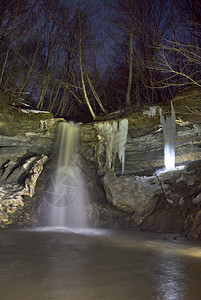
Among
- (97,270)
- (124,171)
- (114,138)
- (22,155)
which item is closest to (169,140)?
(114,138)

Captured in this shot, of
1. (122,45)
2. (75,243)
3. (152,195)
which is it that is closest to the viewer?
(75,243)

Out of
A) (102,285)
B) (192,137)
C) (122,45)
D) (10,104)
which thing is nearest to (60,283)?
(102,285)

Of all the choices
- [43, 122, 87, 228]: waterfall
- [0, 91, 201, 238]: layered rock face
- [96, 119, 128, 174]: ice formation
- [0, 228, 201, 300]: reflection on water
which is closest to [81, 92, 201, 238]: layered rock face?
[0, 91, 201, 238]: layered rock face

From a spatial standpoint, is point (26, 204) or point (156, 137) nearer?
point (26, 204)

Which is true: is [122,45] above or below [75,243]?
above

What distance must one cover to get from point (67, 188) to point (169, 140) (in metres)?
5.19

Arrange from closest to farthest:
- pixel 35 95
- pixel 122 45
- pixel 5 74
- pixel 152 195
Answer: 1. pixel 152 195
2. pixel 5 74
3. pixel 122 45
4. pixel 35 95

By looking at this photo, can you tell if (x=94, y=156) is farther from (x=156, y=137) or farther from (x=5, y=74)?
(x=5, y=74)

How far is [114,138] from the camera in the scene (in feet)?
41.8

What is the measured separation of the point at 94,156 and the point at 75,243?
707 centimetres

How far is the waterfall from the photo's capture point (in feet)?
33.3


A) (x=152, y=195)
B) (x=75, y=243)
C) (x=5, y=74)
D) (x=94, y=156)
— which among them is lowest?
(x=75, y=243)

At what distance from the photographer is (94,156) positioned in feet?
42.8

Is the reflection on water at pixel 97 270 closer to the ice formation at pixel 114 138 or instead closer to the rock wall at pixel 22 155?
the rock wall at pixel 22 155
